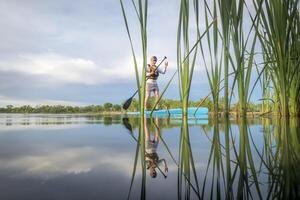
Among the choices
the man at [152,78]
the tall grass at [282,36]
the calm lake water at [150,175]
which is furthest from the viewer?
the man at [152,78]

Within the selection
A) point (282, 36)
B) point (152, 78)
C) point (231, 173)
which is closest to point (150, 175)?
point (231, 173)

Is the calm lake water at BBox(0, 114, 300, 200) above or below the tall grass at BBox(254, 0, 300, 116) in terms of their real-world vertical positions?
below

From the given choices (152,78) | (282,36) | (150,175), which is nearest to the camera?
(150,175)

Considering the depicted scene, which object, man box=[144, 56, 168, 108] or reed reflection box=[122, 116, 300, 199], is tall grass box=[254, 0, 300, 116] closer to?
reed reflection box=[122, 116, 300, 199]

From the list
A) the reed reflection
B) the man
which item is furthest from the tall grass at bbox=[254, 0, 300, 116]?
the man

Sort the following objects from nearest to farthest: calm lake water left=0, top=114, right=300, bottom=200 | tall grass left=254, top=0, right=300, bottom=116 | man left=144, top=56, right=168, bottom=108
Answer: calm lake water left=0, top=114, right=300, bottom=200 < tall grass left=254, top=0, right=300, bottom=116 < man left=144, top=56, right=168, bottom=108

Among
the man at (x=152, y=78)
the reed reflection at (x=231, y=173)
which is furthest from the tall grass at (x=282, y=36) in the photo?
the man at (x=152, y=78)

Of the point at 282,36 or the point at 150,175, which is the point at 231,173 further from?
the point at 282,36

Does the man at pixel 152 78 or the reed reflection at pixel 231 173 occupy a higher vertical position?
the man at pixel 152 78

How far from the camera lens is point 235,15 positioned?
1541mm

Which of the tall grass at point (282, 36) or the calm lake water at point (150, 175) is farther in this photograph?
the tall grass at point (282, 36)

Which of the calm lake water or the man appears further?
the man

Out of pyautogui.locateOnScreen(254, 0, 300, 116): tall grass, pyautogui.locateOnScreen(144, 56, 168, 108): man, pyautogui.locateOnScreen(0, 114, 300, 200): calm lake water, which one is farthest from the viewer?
pyautogui.locateOnScreen(144, 56, 168, 108): man

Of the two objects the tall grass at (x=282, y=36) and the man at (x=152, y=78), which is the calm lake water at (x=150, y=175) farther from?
the man at (x=152, y=78)
